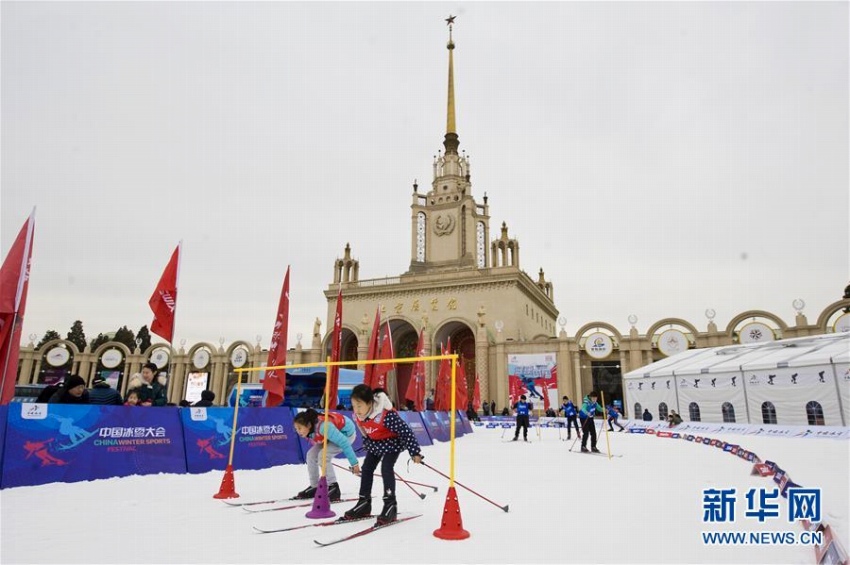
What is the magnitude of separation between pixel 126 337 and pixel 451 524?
74325 mm

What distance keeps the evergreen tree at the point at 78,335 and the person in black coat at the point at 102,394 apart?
6804 cm

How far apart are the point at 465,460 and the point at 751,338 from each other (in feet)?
86.9

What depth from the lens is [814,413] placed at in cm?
1786

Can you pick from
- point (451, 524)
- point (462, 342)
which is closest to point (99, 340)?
point (462, 342)

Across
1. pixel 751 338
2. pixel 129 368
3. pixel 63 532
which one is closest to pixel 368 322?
pixel 129 368

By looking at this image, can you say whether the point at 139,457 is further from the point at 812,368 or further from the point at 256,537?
the point at 812,368

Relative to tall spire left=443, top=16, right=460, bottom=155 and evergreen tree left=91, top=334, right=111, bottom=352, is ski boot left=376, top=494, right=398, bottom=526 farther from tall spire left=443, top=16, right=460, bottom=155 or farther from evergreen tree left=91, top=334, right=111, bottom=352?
evergreen tree left=91, top=334, right=111, bottom=352

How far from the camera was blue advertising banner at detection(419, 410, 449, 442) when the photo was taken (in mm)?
16305

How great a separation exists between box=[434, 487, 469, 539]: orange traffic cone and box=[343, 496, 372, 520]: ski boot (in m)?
0.98

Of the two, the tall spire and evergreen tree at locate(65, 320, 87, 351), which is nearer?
the tall spire

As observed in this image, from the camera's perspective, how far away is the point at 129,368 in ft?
135

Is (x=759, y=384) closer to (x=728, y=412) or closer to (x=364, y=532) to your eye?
(x=728, y=412)

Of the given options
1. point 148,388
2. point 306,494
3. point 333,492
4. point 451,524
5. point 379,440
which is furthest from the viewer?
point 148,388

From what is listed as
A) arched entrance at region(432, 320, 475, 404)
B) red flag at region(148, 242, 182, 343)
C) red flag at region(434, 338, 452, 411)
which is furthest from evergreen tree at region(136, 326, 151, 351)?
red flag at region(148, 242, 182, 343)
